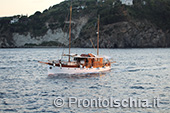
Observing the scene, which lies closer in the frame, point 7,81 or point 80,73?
point 7,81

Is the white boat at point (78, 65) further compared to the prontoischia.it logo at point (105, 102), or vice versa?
the white boat at point (78, 65)

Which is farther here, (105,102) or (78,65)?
(78,65)

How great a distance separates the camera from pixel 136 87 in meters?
34.9

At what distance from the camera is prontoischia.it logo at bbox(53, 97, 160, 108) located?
25531 mm

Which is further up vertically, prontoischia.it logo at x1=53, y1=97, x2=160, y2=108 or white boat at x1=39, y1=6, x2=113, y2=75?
white boat at x1=39, y1=6, x2=113, y2=75

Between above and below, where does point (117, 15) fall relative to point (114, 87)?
above

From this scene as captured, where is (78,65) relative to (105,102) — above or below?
above

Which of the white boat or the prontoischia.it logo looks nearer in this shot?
the prontoischia.it logo

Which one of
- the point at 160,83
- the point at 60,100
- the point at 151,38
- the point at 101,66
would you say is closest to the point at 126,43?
the point at 151,38

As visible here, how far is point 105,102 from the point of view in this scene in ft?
87.5

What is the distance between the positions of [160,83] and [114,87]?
22.8ft

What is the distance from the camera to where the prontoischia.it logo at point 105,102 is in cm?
2553

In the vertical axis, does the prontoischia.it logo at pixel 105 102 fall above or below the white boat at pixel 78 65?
below

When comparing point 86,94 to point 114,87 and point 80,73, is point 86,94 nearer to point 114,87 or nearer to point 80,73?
point 114,87
